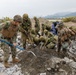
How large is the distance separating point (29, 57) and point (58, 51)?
143 centimetres

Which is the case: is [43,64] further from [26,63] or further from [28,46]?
[28,46]

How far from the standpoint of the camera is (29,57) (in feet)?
38.3

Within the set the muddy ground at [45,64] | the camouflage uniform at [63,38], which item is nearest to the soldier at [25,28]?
the muddy ground at [45,64]

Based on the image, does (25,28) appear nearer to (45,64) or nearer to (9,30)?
(9,30)

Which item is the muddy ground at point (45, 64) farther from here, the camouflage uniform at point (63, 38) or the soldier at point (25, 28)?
the soldier at point (25, 28)

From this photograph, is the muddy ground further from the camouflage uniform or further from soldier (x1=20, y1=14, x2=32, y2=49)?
soldier (x1=20, y1=14, x2=32, y2=49)

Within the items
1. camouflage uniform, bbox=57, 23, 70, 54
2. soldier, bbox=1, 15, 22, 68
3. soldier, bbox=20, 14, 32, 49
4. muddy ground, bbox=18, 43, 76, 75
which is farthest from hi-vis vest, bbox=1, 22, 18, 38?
soldier, bbox=20, 14, 32, 49

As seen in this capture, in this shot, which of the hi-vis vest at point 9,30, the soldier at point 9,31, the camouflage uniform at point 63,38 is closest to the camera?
the soldier at point 9,31

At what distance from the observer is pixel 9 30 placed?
10.8 metres

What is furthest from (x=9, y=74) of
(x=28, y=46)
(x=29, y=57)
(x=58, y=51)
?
(x=28, y=46)

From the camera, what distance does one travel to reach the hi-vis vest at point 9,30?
Result: 10.7 m

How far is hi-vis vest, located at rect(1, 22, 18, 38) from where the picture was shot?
1071 centimetres

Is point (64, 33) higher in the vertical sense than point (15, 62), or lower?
higher

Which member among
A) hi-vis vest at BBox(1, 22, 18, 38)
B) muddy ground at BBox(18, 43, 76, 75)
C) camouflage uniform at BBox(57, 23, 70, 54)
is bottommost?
muddy ground at BBox(18, 43, 76, 75)
